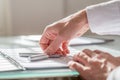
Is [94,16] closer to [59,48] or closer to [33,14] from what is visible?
[59,48]

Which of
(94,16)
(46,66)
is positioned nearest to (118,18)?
(94,16)

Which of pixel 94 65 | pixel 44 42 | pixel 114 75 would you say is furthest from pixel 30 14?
pixel 114 75

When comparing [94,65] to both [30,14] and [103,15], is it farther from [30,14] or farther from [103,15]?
[30,14]

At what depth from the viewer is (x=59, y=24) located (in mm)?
955

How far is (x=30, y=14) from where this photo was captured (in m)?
1.79

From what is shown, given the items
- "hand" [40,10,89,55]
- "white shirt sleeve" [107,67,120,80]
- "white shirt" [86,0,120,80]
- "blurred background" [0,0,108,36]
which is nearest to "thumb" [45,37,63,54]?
"hand" [40,10,89,55]

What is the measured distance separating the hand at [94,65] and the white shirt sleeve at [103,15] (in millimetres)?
213

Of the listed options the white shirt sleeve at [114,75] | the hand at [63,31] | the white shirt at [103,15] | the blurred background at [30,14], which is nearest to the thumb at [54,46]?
the hand at [63,31]

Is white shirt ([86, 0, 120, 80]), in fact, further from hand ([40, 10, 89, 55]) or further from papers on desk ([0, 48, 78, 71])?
papers on desk ([0, 48, 78, 71])

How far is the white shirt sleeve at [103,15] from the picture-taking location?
94cm

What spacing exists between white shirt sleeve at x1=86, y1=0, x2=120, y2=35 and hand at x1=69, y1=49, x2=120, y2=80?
213mm

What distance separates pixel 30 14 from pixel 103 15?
36.1 inches

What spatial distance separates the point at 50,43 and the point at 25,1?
2.87ft

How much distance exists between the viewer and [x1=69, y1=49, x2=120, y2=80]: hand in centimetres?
65
